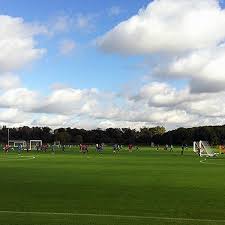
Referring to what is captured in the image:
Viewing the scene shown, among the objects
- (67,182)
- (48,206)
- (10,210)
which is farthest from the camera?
(67,182)

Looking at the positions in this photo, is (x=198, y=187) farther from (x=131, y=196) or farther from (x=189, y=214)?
(x=189, y=214)

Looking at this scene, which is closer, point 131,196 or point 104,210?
point 104,210

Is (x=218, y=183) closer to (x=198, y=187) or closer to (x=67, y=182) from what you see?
(x=198, y=187)

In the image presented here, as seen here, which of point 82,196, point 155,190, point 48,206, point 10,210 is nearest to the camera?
point 10,210

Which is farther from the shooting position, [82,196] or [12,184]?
[12,184]

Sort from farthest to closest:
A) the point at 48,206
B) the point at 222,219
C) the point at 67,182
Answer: the point at 67,182, the point at 48,206, the point at 222,219

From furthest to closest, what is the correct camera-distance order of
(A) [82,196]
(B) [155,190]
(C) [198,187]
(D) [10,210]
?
(C) [198,187] < (B) [155,190] < (A) [82,196] < (D) [10,210]

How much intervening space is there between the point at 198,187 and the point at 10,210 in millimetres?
11778

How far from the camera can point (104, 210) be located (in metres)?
17.7

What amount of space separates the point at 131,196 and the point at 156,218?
19.6 feet

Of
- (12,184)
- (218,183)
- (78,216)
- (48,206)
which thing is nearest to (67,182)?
(12,184)

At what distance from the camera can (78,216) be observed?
16.2 meters

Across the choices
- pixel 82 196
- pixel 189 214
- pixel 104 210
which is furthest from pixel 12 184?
pixel 189 214

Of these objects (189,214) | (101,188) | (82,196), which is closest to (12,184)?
(101,188)
